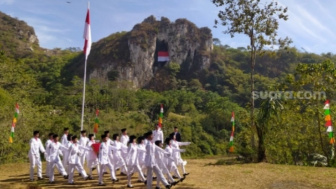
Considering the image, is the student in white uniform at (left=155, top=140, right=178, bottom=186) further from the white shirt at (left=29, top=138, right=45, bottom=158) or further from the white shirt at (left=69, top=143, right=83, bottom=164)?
the white shirt at (left=29, top=138, right=45, bottom=158)

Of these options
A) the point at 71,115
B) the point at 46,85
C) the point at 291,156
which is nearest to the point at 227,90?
the point at 46,85

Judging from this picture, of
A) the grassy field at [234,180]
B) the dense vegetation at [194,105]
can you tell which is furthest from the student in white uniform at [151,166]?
the dense vegetation at [194,105]

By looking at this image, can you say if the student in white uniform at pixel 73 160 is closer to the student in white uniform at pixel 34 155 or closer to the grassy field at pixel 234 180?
the grassy field at pixel 234 180

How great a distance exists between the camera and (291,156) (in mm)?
20672

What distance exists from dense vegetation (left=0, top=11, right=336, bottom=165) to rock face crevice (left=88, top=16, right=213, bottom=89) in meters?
3.27

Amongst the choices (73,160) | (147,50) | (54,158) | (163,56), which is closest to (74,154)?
(73,160)

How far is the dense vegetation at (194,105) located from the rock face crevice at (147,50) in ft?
10.7

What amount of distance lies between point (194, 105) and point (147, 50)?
1197 inches

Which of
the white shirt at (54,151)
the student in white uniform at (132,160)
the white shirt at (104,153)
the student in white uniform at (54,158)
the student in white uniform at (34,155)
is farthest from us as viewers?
the student in white uniform at (34,155)

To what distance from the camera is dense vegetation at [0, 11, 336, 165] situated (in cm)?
1906

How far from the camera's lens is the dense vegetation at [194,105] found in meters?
19.1

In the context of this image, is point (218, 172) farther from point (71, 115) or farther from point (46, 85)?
point (46, 85)

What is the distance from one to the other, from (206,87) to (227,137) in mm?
38276

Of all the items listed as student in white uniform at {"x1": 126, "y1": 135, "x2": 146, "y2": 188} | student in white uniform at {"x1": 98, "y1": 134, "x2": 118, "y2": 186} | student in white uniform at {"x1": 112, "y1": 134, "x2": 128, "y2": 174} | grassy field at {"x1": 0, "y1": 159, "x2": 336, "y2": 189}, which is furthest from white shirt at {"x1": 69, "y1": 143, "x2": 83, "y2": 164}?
student in white uniform at {"x1": 126, "y1": 135, "x2": 146, "y2": 188}
